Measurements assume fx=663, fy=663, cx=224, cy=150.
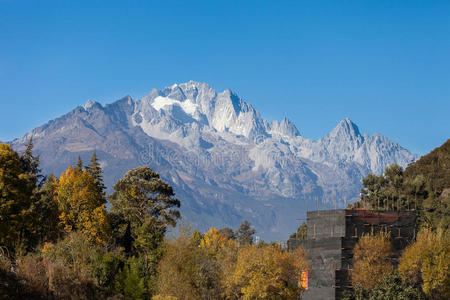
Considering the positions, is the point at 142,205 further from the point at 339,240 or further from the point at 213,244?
the point at 339,240

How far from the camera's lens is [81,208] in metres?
92.8

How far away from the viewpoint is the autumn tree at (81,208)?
9106cm

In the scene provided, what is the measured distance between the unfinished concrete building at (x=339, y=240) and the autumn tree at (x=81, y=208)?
2829cm

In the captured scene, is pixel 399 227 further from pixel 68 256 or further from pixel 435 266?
pixel 68 256

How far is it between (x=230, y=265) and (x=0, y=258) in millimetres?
33784

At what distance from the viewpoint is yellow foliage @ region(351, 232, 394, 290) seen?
78.3 m

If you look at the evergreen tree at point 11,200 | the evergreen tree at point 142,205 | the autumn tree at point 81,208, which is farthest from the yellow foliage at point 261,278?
the evergreen tree at point 11,200

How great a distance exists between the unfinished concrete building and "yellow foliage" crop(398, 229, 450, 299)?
367 centimetres

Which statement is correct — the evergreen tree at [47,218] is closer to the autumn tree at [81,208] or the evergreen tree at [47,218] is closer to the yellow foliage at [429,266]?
the autumn tree at [81,208]

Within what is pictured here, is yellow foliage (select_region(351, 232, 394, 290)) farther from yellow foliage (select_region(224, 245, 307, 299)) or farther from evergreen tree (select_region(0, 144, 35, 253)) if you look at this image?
evergreen tree (select_region(0, 144, 35, 253))

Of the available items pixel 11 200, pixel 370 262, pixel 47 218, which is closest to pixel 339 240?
pixel 370 262

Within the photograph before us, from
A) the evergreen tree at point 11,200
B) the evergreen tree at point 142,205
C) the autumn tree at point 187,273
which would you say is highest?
the evergreen tree at point 142,205

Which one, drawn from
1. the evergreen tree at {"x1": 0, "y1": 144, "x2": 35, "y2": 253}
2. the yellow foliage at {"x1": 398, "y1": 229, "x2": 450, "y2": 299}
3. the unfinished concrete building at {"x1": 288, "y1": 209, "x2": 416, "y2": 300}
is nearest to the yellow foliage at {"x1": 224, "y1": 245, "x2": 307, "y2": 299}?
the unfinished concrete building at {"x1": 288, "y1": 209, "x2": 416, "y2": 300}

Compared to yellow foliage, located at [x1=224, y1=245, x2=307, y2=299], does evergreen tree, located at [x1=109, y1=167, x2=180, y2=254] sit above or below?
above
